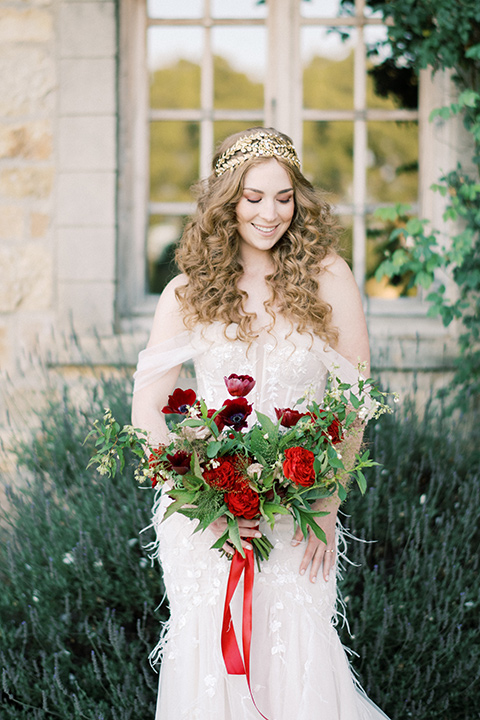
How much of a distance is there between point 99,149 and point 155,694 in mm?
2770

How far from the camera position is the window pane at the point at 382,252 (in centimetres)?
416

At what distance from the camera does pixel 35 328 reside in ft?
12.9

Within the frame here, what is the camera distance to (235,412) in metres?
1.61

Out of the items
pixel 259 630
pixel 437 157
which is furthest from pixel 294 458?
pixel 437 157

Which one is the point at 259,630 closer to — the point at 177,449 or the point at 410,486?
the point at 177,449

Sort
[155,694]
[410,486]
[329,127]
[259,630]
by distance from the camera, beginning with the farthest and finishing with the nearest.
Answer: [329,127] < [410,486] < [155,694] < [259,630]

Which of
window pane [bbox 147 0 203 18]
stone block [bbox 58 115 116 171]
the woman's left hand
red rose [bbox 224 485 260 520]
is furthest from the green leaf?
window pane [bbox 147 0 203 18]

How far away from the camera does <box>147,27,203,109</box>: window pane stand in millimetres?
4031

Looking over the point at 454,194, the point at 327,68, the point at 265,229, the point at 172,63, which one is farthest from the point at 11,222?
the point at 454,194

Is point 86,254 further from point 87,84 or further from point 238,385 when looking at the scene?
point 238,385

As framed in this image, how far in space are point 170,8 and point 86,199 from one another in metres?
1.25

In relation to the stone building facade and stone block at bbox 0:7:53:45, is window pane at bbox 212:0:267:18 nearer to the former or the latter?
the stone building facade

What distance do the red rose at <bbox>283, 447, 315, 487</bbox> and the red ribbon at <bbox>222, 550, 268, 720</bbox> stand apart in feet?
1.05

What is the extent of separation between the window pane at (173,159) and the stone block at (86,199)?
38 centimetres
